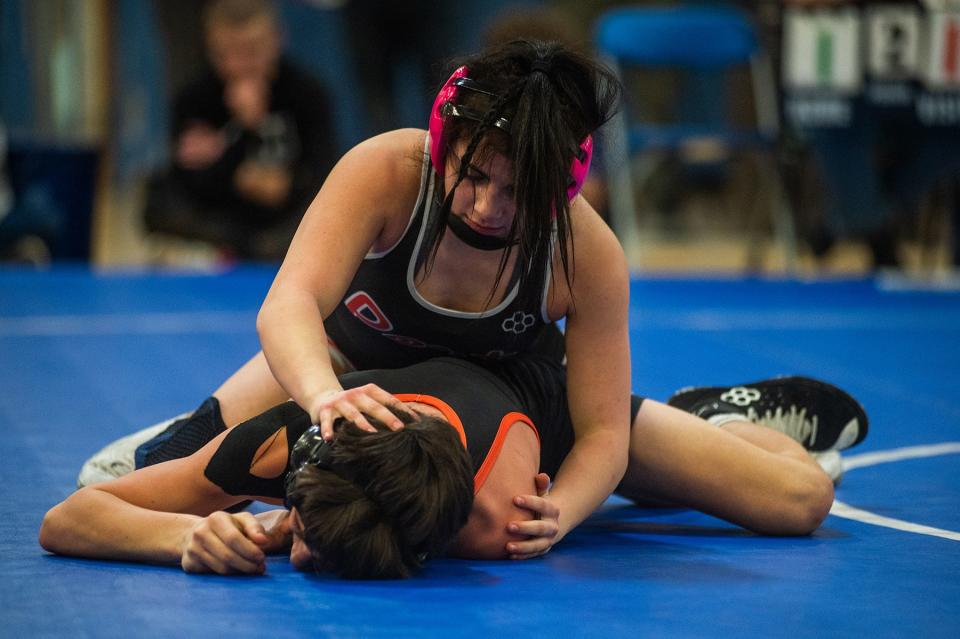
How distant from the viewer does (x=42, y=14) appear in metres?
8.89

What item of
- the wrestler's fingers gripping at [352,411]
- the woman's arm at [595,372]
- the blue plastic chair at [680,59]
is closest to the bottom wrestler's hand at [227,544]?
the wrestler's fingers gripping at [352,411]

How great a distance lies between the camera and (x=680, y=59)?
7680 millimetres

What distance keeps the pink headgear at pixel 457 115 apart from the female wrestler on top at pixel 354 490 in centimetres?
37

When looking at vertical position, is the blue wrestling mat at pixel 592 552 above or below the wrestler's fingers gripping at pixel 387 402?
below

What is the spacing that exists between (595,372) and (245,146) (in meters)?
5.78

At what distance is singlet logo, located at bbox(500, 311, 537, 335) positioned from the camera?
8.32 feet

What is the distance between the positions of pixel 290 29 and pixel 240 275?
2.12 metres

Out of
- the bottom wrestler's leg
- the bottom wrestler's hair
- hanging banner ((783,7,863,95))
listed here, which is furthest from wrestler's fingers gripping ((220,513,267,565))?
hanging banner ((783,7,863,95))

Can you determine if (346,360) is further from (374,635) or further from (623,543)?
(374,635)

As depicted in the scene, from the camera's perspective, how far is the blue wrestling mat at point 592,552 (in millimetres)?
1919

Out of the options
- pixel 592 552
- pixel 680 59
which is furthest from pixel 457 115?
pixel 680 59

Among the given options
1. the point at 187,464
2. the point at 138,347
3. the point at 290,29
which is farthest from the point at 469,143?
the point at 290,29

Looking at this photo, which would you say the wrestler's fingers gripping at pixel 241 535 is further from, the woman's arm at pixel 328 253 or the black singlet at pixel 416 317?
the black singlet at pixel 416 317

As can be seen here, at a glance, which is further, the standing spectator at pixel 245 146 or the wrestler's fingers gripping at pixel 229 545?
the standing spectator at pixel 245 146
